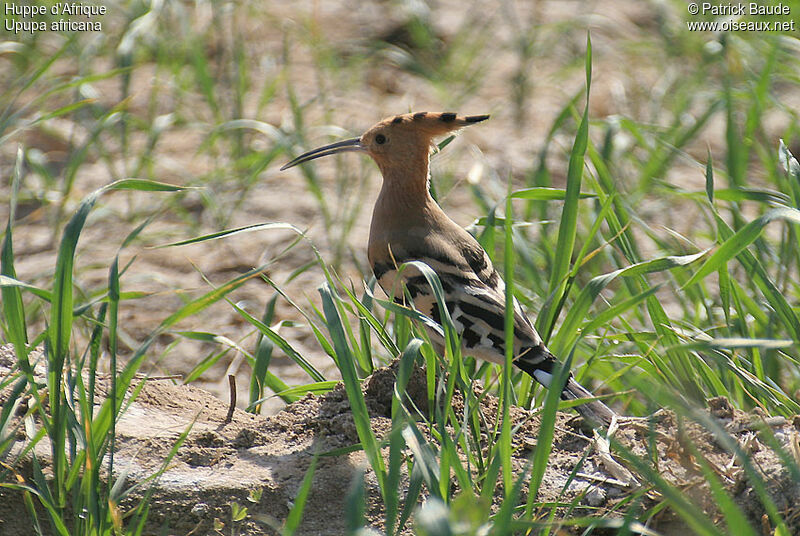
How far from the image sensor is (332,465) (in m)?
2.03

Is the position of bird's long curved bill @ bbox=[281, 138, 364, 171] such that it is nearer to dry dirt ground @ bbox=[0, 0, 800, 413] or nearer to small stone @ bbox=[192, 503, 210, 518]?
dry dirt ground @ bbox=[0, 0, 800, 413]

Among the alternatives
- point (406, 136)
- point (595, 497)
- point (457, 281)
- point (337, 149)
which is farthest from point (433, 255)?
point (595, 497)

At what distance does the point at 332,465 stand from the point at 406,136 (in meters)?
1.28

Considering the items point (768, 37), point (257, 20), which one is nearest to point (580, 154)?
point (768, 37)

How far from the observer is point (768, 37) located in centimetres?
338

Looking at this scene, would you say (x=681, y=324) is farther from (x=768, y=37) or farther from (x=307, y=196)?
(x=307, y=196)

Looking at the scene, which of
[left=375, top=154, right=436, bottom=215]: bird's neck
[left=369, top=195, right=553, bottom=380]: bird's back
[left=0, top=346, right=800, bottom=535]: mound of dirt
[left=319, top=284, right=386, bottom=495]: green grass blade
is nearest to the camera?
[left=319, top=284, right=386, bottom=495]: green grass blade

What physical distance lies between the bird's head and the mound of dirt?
0.98 m

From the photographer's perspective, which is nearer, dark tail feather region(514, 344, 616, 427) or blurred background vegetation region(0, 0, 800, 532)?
dark tail feather region(514, 344, 616, 427)

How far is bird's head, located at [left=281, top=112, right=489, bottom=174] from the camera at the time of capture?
296 cm

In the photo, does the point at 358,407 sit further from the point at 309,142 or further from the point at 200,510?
the point at 309,142

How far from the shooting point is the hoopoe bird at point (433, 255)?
7.65ft

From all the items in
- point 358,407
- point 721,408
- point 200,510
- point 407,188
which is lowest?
point 200,510

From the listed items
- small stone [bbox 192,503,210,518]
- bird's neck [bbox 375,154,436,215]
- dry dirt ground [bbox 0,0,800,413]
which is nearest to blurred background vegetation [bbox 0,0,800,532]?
dry dirt ground [bbox 0,0,800,413]
